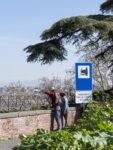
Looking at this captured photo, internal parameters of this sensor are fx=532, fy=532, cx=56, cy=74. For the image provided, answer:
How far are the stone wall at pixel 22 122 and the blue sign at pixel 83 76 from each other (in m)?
3.26

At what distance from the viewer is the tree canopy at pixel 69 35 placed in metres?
22.4

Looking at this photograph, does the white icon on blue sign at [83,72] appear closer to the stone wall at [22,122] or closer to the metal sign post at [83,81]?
the metal sign post at [83,81]

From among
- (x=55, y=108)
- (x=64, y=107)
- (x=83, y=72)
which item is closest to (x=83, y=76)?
(x=83, y=72)

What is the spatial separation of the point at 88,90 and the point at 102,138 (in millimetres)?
11304

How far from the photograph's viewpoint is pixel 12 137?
17.5 meters

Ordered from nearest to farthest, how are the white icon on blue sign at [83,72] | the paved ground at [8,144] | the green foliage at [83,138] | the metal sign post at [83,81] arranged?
the green foliage at [83,138] → the paved ground at [8,144] → the metal sign post at [83,81] → the white icon on blue sign at [83,72]

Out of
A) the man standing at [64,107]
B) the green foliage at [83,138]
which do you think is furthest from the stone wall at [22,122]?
the green foliage at [83,138]

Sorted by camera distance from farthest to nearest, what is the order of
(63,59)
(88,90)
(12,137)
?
1. (63,59)
2. (12,137)
3. (88,90)

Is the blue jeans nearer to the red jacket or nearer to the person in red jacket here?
the person in red jacket

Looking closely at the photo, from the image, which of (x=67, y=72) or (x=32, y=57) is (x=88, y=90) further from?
(x=67, y=72)

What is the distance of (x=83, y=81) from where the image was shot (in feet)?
50.6

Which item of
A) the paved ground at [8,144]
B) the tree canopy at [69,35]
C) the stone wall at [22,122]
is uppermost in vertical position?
the tree canopy at [69,35]

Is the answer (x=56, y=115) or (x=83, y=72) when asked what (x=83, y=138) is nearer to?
(x=83, y=72)

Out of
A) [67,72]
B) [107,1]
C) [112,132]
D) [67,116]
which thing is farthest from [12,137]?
[67,72]
